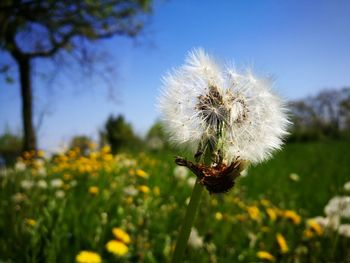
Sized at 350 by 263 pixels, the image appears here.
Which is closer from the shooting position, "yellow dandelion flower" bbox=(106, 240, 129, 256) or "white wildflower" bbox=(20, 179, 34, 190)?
"yellow dandelion flower" bbox=(106, 240, 129, 256)

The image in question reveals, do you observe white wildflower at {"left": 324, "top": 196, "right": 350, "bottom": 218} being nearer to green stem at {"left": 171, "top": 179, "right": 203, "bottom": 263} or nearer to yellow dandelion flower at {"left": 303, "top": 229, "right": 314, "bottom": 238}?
yellow dandelion flower at {"left": 303, "top": 229, "right": 314, "bottom": 238}

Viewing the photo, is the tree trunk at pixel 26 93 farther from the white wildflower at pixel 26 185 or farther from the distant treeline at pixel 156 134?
the white wildflower at pixel 26 185

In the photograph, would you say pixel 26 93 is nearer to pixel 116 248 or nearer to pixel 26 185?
pixel 26 185

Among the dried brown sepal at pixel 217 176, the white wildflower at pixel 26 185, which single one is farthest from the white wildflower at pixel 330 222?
the white wildflower at pixel 26 185

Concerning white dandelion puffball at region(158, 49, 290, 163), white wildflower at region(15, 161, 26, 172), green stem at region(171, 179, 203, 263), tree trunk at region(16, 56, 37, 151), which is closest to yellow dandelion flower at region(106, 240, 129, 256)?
white dandelion puffball at region(158, 49, 290, 163)

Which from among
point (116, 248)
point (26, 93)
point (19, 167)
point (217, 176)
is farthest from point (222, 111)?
point (26, 93)
